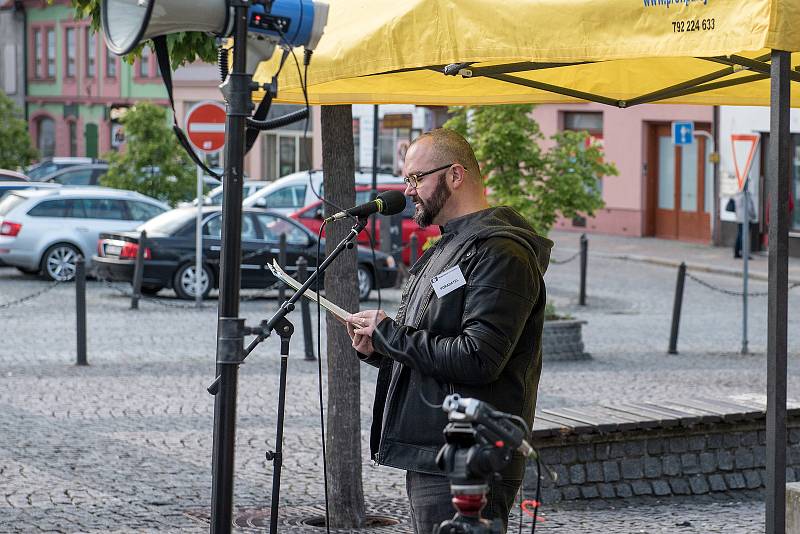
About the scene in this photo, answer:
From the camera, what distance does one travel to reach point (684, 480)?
25.6 ft

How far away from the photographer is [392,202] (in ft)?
15.4

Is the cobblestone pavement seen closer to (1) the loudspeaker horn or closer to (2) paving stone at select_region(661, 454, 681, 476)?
(2) paving stone at select_region(661, 454, 681, 476)

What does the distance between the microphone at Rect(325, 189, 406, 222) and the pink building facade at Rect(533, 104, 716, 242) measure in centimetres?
2792

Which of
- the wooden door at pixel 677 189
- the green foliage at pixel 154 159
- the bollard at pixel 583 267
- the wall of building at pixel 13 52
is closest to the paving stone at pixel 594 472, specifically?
the bollard at pixel 583 267

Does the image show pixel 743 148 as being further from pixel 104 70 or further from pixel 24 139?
pixel 104 70

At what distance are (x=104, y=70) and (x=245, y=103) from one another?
183ft

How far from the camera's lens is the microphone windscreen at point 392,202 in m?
4.63

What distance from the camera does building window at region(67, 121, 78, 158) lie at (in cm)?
6097

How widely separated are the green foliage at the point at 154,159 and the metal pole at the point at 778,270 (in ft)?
73.9

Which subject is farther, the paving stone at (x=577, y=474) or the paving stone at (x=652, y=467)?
the paving stone at (x=652, y=467)

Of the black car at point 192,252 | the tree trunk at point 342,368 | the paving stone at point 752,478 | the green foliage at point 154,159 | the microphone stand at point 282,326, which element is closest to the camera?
the microphone stand at point 282,326

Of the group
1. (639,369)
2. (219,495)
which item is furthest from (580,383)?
(219,495)

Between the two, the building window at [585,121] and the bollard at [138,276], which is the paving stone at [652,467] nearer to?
the bollard at [138,276]

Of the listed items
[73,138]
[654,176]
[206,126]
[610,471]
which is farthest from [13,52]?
[610,471]
